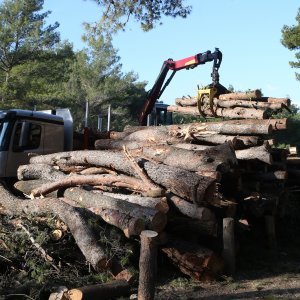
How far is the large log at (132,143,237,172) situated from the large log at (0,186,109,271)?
225cm

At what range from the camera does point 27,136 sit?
35.8ft

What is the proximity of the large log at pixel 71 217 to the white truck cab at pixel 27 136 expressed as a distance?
163cm

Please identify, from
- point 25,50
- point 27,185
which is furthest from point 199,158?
point 25,50

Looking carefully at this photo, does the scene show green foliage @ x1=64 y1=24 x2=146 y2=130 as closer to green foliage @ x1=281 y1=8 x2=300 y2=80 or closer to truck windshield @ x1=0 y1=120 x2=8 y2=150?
green foliage @ x1=281 y1=8 x2=300 y2=80

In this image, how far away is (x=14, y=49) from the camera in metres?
31.7

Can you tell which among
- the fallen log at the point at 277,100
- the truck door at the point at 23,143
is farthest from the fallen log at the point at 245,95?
the truck door at the point at 23,143

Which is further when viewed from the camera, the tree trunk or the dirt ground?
the tree trunk

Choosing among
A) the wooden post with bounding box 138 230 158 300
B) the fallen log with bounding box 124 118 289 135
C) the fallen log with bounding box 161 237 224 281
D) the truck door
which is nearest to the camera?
the wooden post with bounding box 138 230 158 300

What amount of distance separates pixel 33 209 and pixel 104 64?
3859 centimetres

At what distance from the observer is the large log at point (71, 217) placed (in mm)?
6656

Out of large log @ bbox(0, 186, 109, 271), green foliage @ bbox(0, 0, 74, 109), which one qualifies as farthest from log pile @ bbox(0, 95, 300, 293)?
green foliage @ bbox(0, 0, 74, 109)

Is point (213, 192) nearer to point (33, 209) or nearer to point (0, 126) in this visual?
point (33, 209)

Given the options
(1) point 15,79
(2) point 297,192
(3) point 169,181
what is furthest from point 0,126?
(1) point 15,79

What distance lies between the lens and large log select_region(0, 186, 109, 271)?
6.66m
